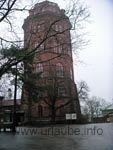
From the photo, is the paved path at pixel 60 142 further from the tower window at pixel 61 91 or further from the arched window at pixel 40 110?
the arched window at pixel 40 110

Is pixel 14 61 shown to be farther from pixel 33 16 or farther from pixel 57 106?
pixel 57 106

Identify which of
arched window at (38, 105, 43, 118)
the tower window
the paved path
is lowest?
the paved path

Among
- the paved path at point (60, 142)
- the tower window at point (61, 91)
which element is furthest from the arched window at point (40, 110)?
the paved path at point (60, 142)

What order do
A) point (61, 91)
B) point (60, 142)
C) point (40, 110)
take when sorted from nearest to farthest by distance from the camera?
point (60, 142) < point (61, 91) < point (40, 110)

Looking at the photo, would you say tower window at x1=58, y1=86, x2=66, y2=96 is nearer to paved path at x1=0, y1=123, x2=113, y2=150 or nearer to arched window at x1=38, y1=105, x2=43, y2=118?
arched window at x1=38, y1=105, x2=43, y2=118

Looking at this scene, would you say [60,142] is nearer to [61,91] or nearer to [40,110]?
[61,91]

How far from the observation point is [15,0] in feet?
38.9

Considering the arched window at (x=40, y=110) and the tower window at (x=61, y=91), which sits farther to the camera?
the arched window at (x=40, y=110)

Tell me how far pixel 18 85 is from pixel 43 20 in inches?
343

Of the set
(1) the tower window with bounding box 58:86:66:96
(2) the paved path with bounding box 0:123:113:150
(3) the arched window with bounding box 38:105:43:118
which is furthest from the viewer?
(3) the arched window with bounding box 38:105:43:118

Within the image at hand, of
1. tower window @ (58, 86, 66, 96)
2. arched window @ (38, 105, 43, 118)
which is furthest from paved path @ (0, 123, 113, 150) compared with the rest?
arched window @ (38, 105, 43, 118)

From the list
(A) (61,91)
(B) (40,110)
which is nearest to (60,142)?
(A) (61,91)

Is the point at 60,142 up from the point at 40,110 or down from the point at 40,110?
down

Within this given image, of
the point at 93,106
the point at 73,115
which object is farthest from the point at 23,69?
the point at 93,106
